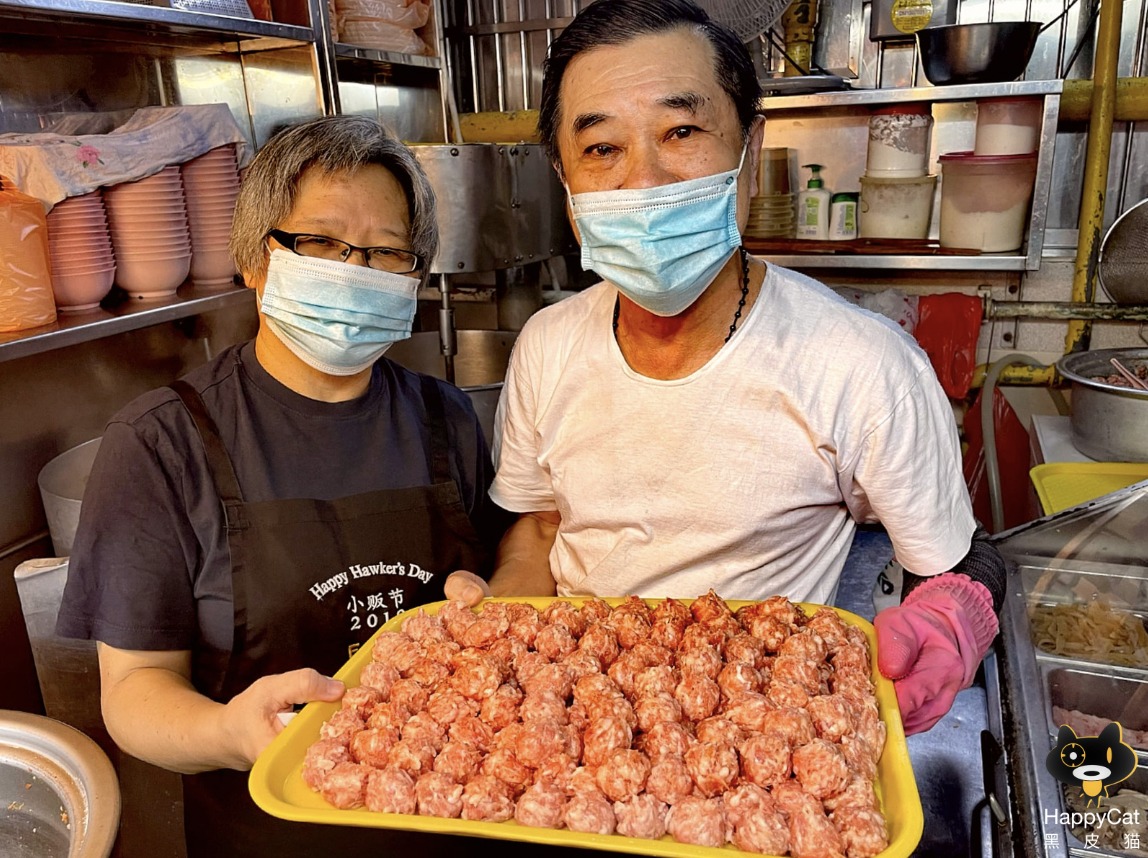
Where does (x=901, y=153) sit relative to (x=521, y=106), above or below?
below

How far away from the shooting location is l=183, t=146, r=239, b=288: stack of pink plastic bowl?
2.50m

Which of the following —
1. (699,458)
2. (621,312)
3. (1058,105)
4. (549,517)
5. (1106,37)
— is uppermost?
(1106,37)

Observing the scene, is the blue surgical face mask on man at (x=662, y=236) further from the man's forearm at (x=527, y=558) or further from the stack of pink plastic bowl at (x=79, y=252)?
the stack of pink plastic bowl at (x=79, y=252)

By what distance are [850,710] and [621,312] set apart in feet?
2.88

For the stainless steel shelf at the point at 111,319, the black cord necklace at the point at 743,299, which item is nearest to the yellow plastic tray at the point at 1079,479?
the black cord necklace at the point at 743,299

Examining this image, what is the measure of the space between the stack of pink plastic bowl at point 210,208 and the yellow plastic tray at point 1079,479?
2476mm

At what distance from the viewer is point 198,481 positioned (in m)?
1.55

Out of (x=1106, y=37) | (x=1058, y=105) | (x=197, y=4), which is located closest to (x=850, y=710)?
(x=197, y=4)

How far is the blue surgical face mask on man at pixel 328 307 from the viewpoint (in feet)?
5.25

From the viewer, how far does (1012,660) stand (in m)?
1.72

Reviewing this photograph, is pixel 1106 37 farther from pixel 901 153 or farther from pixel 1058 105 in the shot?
pixel 901 153

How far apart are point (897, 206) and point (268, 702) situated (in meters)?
3.15

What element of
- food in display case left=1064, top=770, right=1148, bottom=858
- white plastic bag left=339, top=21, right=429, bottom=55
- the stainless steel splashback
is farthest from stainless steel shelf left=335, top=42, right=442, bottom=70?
food in display case left=1064, top=770, right=1148, bottom=858

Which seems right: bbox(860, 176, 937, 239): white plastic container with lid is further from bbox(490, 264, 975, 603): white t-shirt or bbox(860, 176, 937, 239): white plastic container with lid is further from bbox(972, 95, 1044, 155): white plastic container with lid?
bbox(490, 264, 975, 603): white t-shirt
